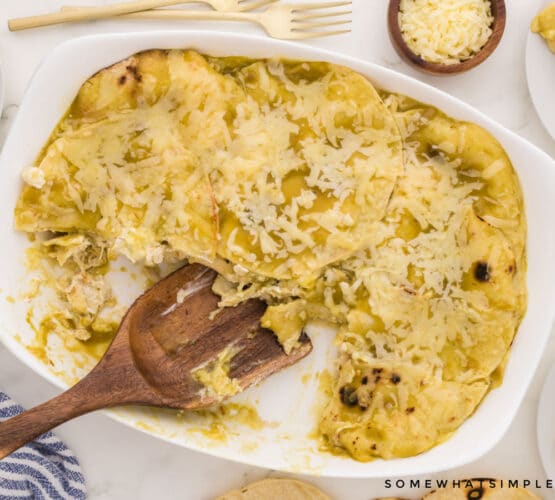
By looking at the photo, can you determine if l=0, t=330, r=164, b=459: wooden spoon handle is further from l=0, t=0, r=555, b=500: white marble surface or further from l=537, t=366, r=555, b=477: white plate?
l=537, t=366, r=555, b=477: white plate

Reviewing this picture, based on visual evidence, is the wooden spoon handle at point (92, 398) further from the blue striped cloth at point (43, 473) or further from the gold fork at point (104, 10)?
the gold fork at point (104, 10)

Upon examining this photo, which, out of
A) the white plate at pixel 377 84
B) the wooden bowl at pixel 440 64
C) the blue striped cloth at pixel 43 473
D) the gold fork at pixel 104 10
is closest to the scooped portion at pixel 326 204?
the white plate at pixel 377 84

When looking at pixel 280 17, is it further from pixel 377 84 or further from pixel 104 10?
pixel 104 10

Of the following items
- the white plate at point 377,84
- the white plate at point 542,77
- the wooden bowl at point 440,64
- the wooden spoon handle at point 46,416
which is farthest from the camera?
the white plate at point 542,77

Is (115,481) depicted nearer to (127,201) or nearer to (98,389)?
(98,389)

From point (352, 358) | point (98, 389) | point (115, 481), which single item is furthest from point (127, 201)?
point (115, 481)

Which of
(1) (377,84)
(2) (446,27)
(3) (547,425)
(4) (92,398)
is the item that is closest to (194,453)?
(4) (92,398)

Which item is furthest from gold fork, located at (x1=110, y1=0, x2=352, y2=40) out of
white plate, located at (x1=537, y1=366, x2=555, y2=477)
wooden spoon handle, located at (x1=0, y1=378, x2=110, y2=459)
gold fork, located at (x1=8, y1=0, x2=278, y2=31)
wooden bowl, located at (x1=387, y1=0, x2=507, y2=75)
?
white plate, located at (x1=537, y1=366, x2=555, y2=477)
